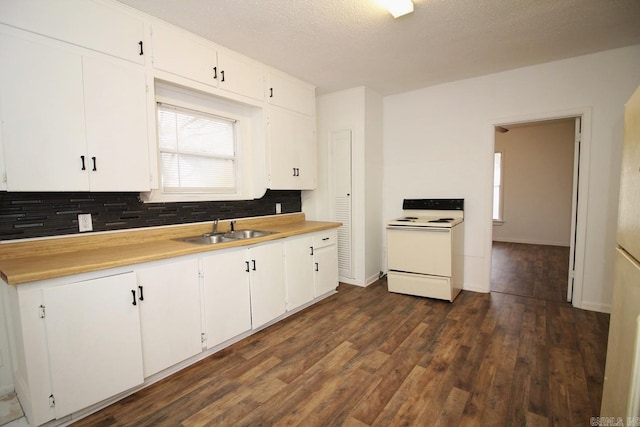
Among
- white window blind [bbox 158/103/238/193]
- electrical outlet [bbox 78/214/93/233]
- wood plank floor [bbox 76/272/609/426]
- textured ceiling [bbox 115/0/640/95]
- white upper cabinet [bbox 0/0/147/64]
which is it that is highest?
textured ceiling [bbox 115/0/640/95]

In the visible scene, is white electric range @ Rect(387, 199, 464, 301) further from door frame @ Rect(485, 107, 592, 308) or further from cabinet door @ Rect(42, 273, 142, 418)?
cabinet door @ Rect(42, 273, 142, 418)

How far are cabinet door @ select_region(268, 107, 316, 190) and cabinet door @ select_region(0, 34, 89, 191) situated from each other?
167 centimetres

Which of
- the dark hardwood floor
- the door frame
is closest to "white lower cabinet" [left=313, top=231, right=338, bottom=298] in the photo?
the dark hardwood floor

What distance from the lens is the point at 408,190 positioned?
411 centimetres

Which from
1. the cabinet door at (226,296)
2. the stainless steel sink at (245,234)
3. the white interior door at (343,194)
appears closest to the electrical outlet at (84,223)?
the cabinet door at (226,296)

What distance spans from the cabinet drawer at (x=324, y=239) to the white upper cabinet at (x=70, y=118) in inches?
67.8

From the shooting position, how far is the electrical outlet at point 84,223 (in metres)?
2.08

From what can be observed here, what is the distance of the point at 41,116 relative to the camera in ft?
5.68

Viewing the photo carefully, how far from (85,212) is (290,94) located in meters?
2.30

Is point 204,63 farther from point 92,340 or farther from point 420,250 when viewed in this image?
point 420,250

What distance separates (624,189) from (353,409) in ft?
5.69

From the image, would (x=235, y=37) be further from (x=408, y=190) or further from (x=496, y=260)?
(x=496, y=260)

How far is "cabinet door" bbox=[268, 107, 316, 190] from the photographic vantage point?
3.21m

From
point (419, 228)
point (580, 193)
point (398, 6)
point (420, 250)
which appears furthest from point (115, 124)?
point (580, 193)
